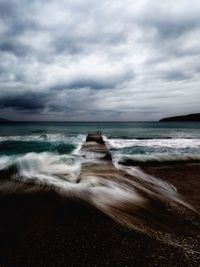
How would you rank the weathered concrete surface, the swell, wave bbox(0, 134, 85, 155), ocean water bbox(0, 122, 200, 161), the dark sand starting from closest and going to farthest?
the dark sand → the swell → the weathered concrete surface → ocean water bbox(0, 122, 200, 161) → wave bbox(0, 134, 85, 155)

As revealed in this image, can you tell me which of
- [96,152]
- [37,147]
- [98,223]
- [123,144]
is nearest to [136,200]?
[98,223]

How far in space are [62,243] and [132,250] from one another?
95 cm

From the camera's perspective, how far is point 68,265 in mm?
2189

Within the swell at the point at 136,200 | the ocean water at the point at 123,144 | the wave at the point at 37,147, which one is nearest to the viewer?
the swell at the point at 136,200

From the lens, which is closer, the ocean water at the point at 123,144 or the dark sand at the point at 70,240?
the dark sand at the point at 70,240

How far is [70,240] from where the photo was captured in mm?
2641

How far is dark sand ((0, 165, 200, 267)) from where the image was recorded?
2.27 meters

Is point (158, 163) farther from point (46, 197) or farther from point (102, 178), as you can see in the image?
point (46, 197)

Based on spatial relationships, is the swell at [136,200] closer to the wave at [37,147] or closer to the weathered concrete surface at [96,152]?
the weathered concrete surface at [96,152]

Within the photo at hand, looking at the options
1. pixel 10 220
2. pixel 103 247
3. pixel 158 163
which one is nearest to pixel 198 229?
pixel 103 247

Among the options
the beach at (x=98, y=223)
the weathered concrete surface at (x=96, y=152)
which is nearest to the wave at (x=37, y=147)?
the weathered concrete surface at (x=96, y=152)

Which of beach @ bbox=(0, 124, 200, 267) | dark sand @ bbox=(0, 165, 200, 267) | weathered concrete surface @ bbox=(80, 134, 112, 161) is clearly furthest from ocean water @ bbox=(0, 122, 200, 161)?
dark sand @ bbox=(0, 165, 200, 267)

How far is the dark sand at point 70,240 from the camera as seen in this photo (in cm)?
227

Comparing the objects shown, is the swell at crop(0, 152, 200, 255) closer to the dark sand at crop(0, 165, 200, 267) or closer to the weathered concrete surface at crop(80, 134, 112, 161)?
the dark sand at crop(0, 165, 200, 267)
